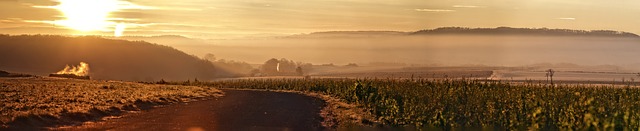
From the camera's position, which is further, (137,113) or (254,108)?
(254,108)

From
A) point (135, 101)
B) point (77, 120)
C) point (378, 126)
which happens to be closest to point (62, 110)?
point (77, 120)

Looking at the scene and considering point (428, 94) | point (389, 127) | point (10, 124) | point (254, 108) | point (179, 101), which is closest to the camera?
point (10, 124)

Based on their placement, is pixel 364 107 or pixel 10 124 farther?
pixel 364 107

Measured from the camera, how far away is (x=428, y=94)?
43.5 meters

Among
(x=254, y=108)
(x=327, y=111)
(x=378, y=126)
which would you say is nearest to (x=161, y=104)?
(x=254, y=108)

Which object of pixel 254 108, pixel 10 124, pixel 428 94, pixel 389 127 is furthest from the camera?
pixel 428 94

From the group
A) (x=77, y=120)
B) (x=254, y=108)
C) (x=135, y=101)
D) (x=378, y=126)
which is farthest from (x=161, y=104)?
(x=378, y=126)

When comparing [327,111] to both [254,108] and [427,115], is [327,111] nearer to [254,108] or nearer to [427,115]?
[254,108]

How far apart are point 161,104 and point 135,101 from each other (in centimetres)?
242

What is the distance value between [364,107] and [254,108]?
5.71 metres

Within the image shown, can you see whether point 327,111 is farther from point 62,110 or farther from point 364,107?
point 62,110

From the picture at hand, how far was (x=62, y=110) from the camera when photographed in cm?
3216

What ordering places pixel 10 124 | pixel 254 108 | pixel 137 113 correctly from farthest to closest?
pixel 254 108 < pixel 137 113 < pixel 10 124

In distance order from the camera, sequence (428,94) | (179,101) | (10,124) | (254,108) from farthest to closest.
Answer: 1. (179,101)
2. (428,94)
3. (254,108)
4. (10,124)
